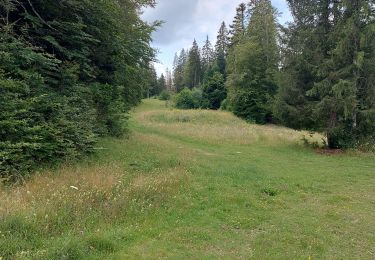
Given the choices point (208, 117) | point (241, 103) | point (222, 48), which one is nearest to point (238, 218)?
point (208, 117)

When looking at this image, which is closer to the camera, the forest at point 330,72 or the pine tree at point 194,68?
the forest at point 330,72

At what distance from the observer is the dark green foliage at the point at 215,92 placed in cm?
5450

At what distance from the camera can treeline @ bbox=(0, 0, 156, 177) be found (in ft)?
25.3

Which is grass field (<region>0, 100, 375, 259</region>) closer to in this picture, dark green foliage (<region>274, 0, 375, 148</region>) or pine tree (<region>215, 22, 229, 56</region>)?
dark green foliage (<region>274, 0, 375, 148</region>)

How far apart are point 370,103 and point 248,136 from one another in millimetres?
7850

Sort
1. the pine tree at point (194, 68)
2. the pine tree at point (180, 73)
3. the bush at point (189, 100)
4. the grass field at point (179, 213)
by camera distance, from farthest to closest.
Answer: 1. the pine tree at point (180, 73)
2. the pine tree at point (194, 68)
3. the bush at point (189, 100)
4. the grass field at point (179, 213)

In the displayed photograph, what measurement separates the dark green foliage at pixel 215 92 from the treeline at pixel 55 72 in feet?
130

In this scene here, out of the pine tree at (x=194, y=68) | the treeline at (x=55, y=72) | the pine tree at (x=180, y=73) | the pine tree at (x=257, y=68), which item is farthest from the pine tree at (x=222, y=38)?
the treeline at (x=55, y=72)

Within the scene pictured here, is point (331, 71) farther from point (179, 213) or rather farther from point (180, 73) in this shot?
point (180, 73)

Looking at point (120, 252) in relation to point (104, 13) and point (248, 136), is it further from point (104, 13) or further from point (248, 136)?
point (248, 136)

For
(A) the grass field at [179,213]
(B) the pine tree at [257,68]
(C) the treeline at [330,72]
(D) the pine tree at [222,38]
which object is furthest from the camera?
(D) the pine tree at [222,38]

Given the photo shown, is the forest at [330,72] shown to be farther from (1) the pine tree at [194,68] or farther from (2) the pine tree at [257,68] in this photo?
(1) the pine tree at [194,68]

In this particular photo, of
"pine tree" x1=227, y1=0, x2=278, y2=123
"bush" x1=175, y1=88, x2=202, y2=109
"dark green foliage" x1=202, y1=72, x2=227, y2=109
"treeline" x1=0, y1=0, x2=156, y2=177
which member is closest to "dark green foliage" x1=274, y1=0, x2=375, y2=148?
"treeline" x1=0, y1=0, x2=156, y2=177

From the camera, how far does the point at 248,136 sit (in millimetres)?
23000
